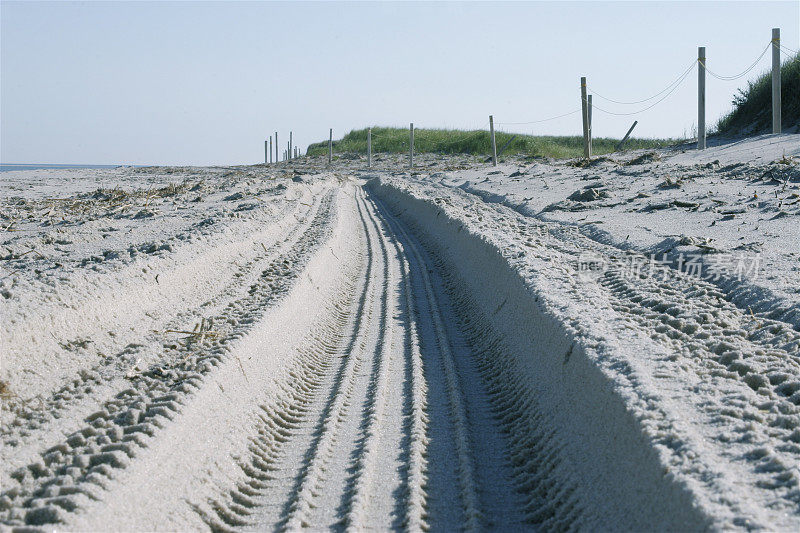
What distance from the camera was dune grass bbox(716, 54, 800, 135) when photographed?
70.5 feet

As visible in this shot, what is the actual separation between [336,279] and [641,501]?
20.0ft

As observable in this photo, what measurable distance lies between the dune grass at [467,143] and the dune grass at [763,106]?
5993 mm

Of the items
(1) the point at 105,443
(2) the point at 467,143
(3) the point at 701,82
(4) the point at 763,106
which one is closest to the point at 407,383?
(1) the point at 105,443

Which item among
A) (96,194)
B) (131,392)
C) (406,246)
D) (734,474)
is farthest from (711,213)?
(96,194)

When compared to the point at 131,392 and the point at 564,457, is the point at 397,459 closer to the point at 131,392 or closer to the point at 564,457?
the point at 564,457

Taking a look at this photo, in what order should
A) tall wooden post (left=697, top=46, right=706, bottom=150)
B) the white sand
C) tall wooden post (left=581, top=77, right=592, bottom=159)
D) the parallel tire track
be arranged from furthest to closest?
tall wooden post (left=581, top=77, right=592, bottom=159) → tall wooden post (left=697, top=46, right=706, bottom=150) → the white sand → the parallel tire track

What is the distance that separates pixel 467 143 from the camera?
137ft

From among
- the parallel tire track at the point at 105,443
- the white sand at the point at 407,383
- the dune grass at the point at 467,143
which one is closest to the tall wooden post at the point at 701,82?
the white sand at the point at 407,383

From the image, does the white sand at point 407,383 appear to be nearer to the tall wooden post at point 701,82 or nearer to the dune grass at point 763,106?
the tall wooden post at point 701,82

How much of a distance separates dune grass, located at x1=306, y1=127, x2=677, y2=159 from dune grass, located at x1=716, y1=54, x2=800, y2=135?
19.7 ft

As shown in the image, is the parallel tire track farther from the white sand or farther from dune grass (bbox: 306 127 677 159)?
dune grass (bbox: 306 127 677 159)

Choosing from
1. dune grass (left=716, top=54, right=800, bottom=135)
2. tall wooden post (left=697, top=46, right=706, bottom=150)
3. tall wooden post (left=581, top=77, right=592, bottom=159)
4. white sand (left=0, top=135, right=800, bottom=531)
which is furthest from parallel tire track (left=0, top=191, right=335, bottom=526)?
dune grass (left=716, top=54, right=800, bottom=135)

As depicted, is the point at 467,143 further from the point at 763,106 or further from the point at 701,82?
the point at 701,82

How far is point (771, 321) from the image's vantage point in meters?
4.62
